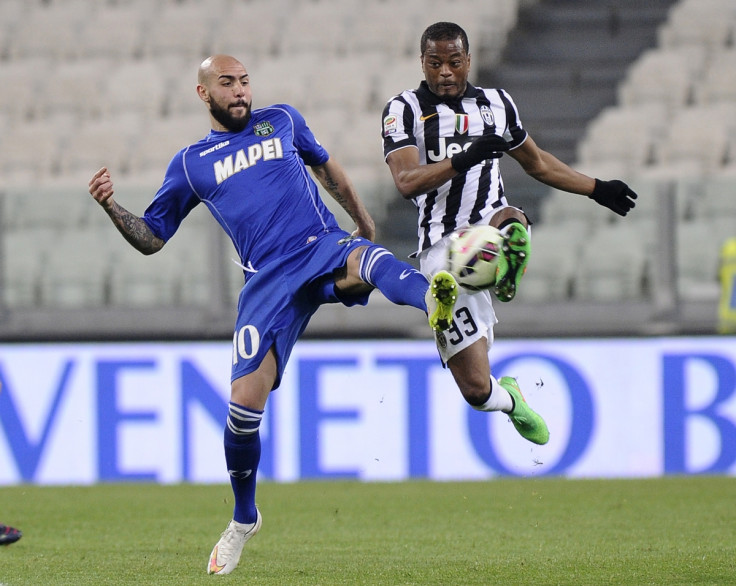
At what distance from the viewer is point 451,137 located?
6164mm

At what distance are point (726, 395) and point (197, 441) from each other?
12.3 ft

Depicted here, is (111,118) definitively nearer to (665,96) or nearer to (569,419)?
(665,96)

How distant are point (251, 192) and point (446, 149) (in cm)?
89

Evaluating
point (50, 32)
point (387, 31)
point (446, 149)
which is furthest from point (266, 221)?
point (50, 32)

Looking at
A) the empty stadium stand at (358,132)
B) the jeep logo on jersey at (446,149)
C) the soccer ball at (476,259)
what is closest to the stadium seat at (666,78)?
the empty stadium stand at (358,132)

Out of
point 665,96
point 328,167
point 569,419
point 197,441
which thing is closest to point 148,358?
point 197,441

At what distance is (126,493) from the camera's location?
31.6ft

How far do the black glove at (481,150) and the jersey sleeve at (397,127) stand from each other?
0.38 meters

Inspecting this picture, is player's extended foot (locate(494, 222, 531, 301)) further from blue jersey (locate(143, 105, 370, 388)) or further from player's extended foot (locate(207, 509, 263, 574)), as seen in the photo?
player's extended foot (locate(207, 509, 263, 574))

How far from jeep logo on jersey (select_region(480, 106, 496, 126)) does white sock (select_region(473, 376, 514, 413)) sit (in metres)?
1.14

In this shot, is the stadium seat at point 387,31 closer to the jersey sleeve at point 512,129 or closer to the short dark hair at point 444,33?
the jersey sleeve at point 512,129

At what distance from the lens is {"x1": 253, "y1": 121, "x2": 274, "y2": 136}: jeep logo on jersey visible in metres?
6.38

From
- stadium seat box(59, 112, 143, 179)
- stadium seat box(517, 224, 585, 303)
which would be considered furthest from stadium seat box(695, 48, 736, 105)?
stadium seat box(59, 112, 143, 179)

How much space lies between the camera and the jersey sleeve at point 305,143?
6.52 m
